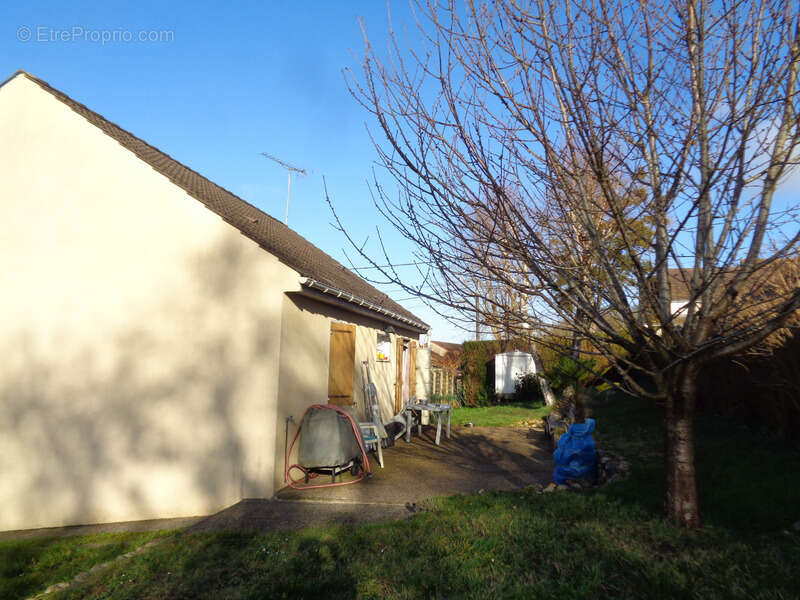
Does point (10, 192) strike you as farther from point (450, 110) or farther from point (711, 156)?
point (711, 156)

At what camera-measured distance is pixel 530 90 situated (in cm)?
392

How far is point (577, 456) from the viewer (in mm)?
6551

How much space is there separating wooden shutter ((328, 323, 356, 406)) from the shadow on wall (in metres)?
1.85

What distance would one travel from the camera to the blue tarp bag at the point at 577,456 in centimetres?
652

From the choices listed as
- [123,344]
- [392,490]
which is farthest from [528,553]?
[123,344]

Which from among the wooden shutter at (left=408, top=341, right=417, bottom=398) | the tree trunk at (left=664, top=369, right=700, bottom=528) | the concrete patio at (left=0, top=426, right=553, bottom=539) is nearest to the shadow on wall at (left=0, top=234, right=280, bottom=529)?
the concrete patio at (left=0, top=426, right=553, bottom=539)

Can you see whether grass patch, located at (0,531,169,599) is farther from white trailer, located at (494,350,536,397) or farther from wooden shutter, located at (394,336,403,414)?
white trailer, located at (494,350,536,397)

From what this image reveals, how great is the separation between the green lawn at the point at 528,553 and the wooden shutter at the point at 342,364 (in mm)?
3432

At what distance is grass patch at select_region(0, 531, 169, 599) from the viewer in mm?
5094

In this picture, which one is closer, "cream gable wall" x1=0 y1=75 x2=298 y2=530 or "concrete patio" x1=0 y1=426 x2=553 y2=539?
"concrete patio" x1=0 y1=426 x2=553 y2=539

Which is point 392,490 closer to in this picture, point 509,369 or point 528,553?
point 528,553

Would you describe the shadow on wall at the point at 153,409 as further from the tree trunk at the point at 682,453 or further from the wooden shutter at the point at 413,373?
the wooden shutter at the point at 413,373

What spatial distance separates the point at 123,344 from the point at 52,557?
2.86 m

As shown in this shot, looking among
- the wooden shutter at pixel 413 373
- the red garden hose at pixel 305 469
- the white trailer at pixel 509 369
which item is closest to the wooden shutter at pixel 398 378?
the wooden shutter at pixel 413 373
